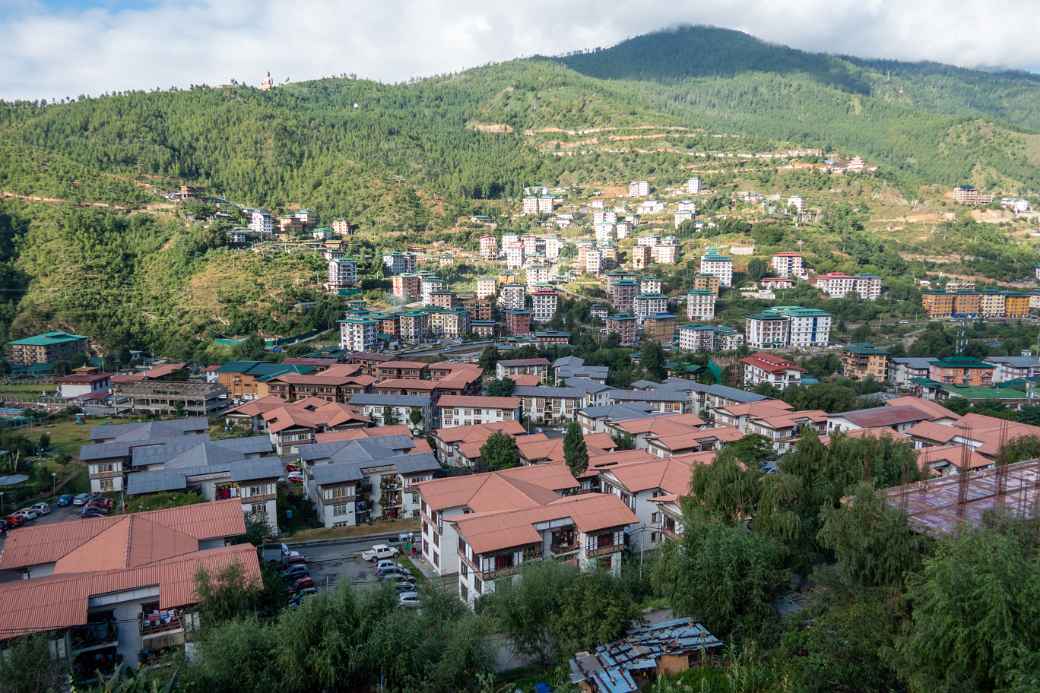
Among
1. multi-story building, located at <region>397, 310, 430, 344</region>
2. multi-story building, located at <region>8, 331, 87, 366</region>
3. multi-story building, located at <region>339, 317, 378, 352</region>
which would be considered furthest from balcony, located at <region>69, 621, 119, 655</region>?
multi-story building, located at <region>397, 310, 430, 344</region>

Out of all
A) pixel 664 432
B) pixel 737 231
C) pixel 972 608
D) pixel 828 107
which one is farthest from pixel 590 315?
pixel 828 107

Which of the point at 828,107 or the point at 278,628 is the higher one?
the point at 828,107

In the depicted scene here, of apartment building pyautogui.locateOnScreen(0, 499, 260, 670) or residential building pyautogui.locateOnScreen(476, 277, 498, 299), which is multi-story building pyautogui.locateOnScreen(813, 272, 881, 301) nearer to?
residential building pyautogui.locateOnScreen(476, 277, 498, 299)

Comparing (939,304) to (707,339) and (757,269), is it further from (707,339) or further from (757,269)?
(707,339)

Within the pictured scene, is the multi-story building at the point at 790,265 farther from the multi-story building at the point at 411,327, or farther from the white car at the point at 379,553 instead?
the white car at the point at 379,553

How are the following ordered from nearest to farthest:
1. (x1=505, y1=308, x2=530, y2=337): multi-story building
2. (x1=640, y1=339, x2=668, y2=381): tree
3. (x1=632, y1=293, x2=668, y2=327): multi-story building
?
1. (x1=640, y1=339, x2=668, y2=381): tree
2. (x1=505, y1=308, x2=530, y2=337): multi-story building
3. (x1=632, y1=293, x2=668, y2=327): multi-story building

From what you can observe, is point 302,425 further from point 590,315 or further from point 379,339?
point 590,315
